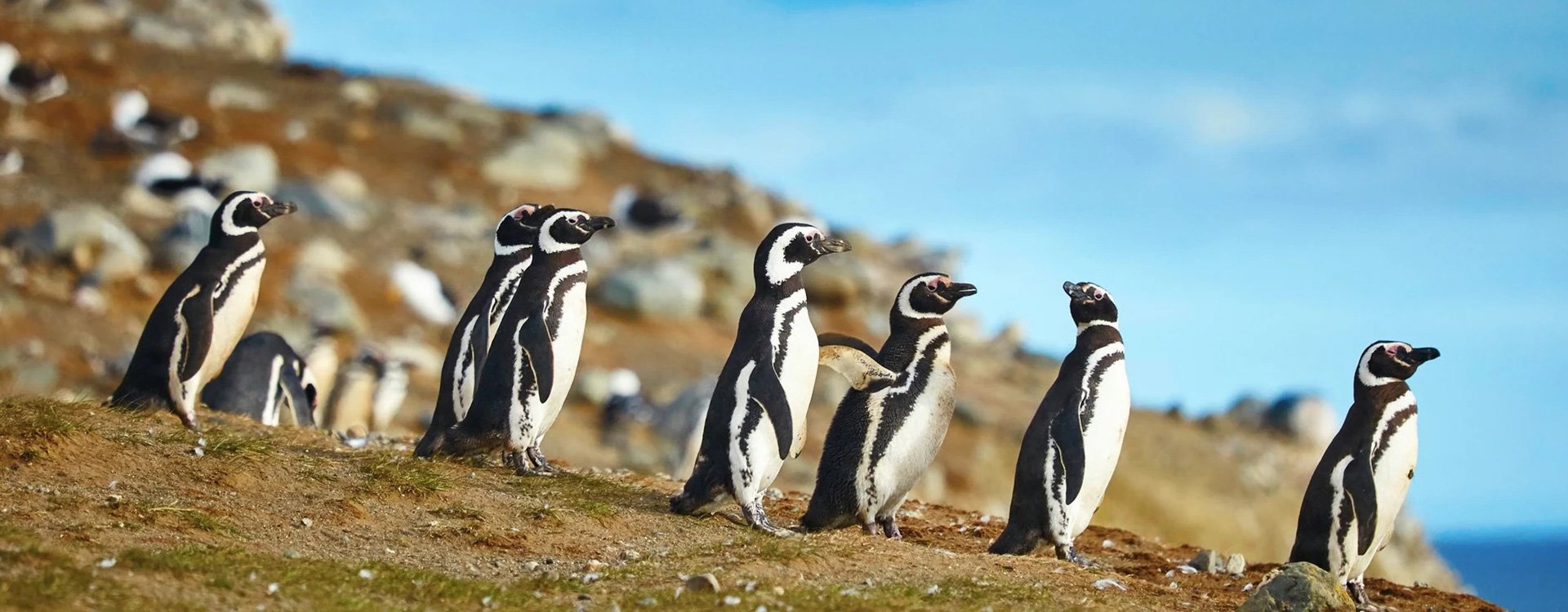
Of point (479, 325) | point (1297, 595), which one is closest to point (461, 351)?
point (479, 325)

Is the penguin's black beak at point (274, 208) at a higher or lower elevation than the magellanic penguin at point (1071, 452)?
higher

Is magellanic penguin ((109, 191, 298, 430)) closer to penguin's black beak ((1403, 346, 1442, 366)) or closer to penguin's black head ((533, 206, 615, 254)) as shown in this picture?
penguin's black head ((533, 206, 615, 254))

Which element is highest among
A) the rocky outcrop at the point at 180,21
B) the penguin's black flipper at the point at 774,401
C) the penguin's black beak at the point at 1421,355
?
the rocky outcrop at the point at 180,21

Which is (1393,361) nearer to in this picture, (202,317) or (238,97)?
(202,317)

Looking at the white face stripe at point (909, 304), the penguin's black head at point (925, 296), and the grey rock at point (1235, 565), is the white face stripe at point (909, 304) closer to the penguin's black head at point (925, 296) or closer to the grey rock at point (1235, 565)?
the penguin's black head at point (925, 296)

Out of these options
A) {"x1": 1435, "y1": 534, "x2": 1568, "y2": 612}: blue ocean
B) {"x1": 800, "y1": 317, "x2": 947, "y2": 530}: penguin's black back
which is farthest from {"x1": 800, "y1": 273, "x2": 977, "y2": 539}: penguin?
{"x1": 1435, "y1": 534, "x2": 1568, "y2": 612}: blue ocean

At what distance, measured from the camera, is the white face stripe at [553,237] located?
998 centimetres

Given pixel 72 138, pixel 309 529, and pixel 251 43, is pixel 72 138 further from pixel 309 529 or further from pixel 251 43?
pixel 309 529

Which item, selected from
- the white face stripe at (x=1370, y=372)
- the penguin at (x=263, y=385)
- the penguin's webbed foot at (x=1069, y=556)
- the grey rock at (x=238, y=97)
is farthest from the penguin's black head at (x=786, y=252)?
the grey rock at (x=238, y=97)

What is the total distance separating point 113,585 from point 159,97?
34782 mm

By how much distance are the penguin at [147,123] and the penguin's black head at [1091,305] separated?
91.5 ft

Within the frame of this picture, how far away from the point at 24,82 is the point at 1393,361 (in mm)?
33368

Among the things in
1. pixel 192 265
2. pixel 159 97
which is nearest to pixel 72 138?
pixel 159 97

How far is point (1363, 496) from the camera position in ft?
29.2
